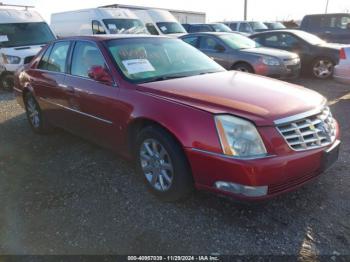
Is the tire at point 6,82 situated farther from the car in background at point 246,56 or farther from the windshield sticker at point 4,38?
the car in background at point 246,56

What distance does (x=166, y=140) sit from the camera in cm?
320

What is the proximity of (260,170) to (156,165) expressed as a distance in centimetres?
111

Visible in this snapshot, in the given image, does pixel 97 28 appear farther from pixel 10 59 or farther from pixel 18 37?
pixel 10 59

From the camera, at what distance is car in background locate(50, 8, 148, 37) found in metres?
12.4

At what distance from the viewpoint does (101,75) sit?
3.89 metres

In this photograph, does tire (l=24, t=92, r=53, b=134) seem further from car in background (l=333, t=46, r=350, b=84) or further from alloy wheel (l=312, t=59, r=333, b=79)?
alloy wheel (l=312, t=59, r=333, b=79)

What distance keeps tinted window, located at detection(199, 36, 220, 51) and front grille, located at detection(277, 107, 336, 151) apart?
22.8 feet

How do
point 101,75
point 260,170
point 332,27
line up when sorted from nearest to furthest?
point 260,170 < point 101,75 < point 332,27


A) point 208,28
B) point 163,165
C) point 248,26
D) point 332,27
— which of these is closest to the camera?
point 163,165

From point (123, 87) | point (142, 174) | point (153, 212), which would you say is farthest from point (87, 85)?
point (153, 212)

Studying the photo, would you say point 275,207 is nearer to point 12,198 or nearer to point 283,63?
point 12,198

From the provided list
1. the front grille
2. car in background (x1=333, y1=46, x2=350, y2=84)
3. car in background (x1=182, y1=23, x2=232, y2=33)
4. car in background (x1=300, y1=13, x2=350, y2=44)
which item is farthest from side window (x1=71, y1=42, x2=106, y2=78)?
car in background (x1=182, y1=23, x2=232, y2=33)

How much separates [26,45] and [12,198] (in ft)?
24.2

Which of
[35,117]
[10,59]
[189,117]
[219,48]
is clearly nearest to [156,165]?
[189,117]
